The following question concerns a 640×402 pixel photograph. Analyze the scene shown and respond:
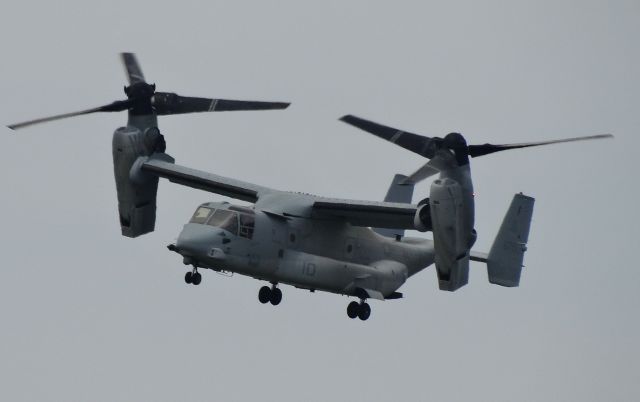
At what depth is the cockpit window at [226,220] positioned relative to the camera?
137 feet

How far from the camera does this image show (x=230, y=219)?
41969 millimetres

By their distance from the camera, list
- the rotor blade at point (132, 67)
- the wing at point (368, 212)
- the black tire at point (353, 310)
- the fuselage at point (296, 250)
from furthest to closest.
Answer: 1. the rotor blade at point (132, 67)
2. the black tire at point (353, 310)
3. the wing at point (368, 212)
4. the fuselage at point (296, 250)

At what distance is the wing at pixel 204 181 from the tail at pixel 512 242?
6457mm

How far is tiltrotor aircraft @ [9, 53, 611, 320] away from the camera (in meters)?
39.6

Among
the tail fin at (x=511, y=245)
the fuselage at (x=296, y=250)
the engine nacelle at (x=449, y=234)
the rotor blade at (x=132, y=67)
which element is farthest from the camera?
the rotor blade at (x=132, y=67)

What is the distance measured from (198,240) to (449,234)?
646 centimetres

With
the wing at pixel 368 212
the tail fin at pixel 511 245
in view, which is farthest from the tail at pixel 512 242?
the wing at pixel 368 212

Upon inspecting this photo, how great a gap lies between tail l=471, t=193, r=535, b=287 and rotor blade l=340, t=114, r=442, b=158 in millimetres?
4940

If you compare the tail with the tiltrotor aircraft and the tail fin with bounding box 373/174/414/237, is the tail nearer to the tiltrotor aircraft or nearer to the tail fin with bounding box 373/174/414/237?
the tiltrotor aircraft

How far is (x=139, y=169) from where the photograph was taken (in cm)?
4544

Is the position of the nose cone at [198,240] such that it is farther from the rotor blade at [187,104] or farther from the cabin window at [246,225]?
the rotor blade at [187,104]

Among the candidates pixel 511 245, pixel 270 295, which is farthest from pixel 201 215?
pixel 511 245

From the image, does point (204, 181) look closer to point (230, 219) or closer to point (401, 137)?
point (230, 219)

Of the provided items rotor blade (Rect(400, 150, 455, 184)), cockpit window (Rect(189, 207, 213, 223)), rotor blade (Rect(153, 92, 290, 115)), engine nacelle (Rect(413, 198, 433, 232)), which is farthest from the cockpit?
rotor blade (Rect(400, 150, 455, 184))
